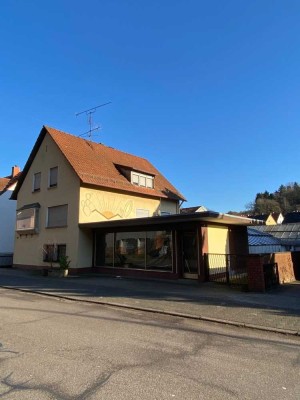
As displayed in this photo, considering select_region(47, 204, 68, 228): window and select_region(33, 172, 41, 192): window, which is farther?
select_region(33, 172, 41, 192): window

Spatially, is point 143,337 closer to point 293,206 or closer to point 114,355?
point 114,355

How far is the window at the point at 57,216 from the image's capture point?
23.5 metres

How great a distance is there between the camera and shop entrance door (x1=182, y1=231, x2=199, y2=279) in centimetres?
1745

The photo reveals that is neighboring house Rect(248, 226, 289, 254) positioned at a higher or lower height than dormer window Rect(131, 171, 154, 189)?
lower

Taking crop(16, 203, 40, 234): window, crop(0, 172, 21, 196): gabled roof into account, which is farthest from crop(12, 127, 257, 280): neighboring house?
crop(0, 172, 21, 196): gabled roof

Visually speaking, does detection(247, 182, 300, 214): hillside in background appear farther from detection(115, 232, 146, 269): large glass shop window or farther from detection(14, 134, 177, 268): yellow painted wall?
detection(115, 232, 146, 269): large glass shop window

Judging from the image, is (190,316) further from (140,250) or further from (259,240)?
(259,240)

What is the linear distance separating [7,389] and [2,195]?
3190 cm

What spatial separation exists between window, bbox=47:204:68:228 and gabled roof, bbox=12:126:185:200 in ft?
8.86

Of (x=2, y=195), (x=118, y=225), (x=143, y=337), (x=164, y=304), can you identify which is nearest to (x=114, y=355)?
(x=143, y=337)

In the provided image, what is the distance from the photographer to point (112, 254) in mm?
21453

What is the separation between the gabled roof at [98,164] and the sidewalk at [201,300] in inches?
339

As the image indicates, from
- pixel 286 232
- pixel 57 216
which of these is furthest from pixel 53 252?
pixel 286 232

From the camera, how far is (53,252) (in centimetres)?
2395
